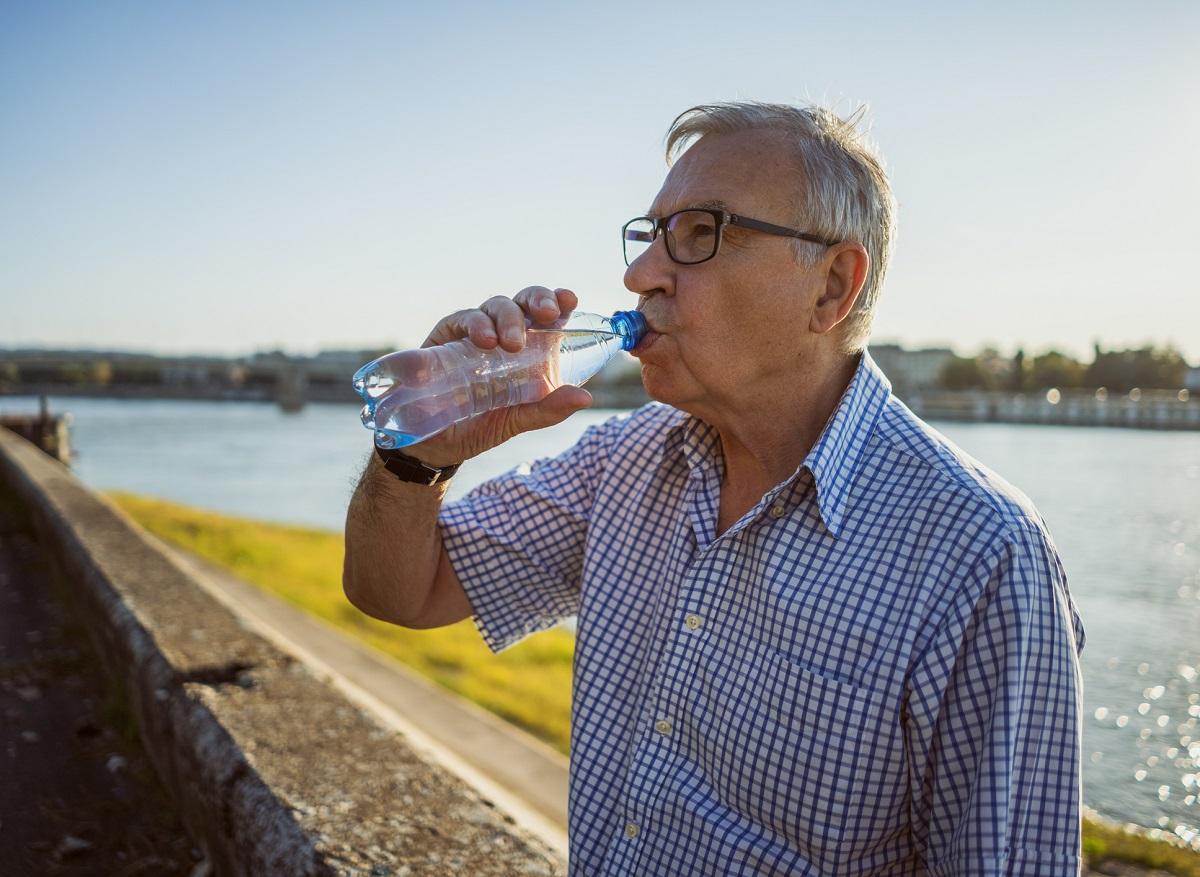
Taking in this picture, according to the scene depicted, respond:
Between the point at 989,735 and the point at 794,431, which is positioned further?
the point at 794,431

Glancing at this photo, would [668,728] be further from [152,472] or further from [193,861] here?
[152,472]

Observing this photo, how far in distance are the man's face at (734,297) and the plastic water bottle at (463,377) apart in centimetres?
8

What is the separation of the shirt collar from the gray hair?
14cm

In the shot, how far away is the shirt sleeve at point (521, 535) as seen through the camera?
6.11 ft

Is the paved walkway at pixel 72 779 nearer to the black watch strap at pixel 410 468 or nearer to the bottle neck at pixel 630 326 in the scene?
the black watch strap at pixel 410 468

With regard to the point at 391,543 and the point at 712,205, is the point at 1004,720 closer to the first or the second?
the point at 712,205

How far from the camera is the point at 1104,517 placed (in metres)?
14.7

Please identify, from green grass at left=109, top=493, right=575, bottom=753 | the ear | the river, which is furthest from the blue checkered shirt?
green grass at left=109, top=493, right=575, bottom=753

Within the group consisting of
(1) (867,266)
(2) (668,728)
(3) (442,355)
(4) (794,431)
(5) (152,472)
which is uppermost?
(1) (867,266)

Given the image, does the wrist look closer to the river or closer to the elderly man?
the elderly man

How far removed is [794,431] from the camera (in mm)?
1640

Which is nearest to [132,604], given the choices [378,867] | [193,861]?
[193,861]

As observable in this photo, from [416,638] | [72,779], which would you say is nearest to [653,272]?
[72,779]

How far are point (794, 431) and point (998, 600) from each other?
0.53 meters
